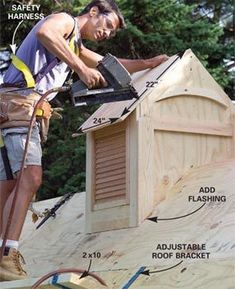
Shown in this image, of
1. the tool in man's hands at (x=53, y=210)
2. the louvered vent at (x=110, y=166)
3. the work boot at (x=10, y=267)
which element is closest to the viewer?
the work boot at (x=10, y=267)

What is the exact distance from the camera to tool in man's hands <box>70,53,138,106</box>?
3.68 m

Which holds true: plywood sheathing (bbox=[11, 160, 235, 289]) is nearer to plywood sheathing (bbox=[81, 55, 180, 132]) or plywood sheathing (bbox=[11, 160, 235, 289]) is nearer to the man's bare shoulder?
plywood sheathing (bbox=[81, 55, 180, 132])

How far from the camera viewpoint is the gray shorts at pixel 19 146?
364cm

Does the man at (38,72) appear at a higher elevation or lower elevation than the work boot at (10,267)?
higher

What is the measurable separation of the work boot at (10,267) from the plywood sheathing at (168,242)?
1.38 ft

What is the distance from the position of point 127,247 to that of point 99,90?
0.88m

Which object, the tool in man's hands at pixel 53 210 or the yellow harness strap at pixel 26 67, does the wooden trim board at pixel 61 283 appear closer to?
the yellow harness strap at pixel 26 67

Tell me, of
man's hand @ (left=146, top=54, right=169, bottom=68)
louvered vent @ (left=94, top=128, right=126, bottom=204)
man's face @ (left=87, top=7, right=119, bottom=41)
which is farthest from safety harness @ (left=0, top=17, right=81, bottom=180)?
man's hand @ (left=146, top=54, right=169, bottom=68)

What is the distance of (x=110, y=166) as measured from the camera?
441 centimetres

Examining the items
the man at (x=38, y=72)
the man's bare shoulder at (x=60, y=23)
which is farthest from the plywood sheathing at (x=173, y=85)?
the man's bare shoulder at (x=60, y=23)

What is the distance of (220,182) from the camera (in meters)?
3.89

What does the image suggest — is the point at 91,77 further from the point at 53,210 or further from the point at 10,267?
the point at 53,210

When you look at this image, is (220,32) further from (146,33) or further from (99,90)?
(99,90)

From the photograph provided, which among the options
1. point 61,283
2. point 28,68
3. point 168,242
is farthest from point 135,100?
point 61,283
